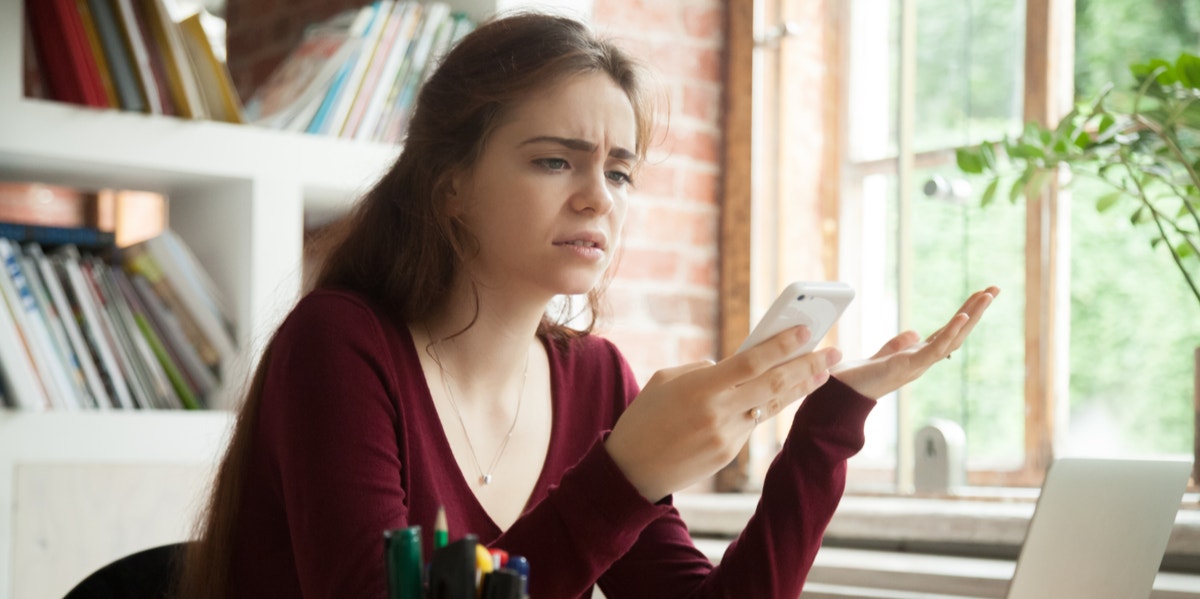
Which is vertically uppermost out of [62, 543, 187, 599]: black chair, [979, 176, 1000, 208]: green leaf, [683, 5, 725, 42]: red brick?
[683, 5, 725, 42]: red brick

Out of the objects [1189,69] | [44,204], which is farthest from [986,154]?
[44,204]

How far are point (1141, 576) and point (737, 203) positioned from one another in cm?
160

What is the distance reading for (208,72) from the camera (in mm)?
1944

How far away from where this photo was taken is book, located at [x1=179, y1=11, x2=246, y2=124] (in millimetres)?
1940

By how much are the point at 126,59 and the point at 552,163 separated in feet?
3.10

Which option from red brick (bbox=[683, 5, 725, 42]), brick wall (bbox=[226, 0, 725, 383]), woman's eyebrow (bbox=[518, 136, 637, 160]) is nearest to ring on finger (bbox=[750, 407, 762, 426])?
woman's eyebrow (bbox=[518, 136, 637, 160])

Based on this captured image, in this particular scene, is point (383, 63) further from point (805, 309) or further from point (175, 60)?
point (805, 309)

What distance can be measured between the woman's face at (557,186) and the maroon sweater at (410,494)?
6.4 inches

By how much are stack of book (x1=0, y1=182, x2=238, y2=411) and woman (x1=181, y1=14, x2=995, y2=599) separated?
0.62 m

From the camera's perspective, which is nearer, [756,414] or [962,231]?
[756,414]

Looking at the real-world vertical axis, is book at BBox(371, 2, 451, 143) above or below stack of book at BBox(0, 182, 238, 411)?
above

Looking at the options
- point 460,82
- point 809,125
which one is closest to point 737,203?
point 809,125

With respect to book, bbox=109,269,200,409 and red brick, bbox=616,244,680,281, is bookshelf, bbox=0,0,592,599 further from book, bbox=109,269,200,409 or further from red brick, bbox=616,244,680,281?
red brick, bbox=616,244,680,281

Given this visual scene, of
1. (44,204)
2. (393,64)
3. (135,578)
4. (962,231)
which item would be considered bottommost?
(135,578)
